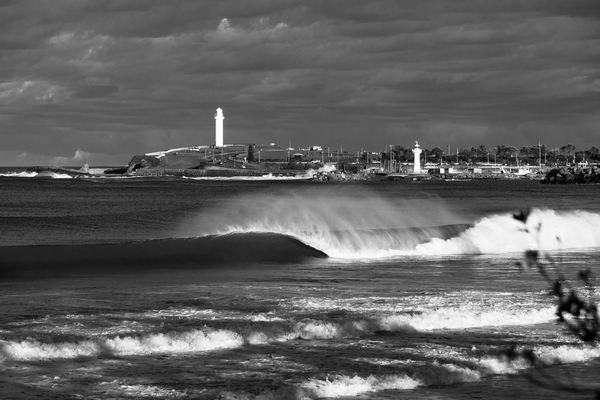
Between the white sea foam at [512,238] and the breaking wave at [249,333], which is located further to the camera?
the white sea foam at [512,238]

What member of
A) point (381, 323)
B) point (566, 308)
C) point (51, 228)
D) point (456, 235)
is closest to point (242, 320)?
point (381, 323)

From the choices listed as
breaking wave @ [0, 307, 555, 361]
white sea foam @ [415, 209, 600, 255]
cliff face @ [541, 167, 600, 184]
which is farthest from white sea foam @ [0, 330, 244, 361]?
cliff face @ [541, 167, 600, 184]

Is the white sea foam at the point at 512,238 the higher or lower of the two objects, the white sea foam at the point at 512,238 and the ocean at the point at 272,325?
the higher

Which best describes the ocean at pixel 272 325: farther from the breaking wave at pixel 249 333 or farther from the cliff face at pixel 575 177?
the cliff face at pixel 575 177

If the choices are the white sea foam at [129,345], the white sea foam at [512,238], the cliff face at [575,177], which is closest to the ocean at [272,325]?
the white sea foam at [129,345]

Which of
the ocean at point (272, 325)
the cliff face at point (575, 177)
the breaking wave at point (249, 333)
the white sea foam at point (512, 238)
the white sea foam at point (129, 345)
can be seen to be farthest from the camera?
the cliff face at point (575, 177)

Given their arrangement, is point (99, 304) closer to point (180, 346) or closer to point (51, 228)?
point (180, 346)

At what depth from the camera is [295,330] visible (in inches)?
560

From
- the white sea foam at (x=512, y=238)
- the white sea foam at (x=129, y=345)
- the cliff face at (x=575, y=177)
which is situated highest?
the cliff face at (x=575, y=177)

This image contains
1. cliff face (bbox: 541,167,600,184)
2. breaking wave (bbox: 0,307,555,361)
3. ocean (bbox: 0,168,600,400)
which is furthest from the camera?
cliff face (bbox: 541,167,600,184)

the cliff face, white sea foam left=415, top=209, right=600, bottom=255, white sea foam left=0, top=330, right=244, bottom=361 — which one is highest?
the cliff face

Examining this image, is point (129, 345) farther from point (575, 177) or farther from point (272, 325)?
point (575, 177)

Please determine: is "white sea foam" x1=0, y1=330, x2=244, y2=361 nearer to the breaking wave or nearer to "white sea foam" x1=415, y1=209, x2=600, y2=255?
the breaking wave

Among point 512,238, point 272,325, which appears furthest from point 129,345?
point 512,238
